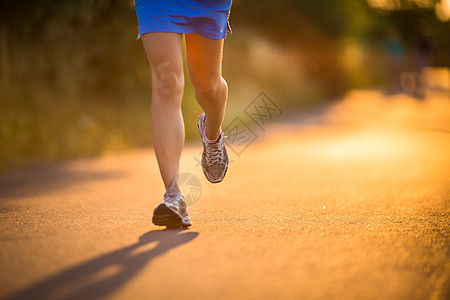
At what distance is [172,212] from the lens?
3.18 meters

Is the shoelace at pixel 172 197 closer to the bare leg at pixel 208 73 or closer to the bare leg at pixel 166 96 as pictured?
the bare leg at pixel 166 96

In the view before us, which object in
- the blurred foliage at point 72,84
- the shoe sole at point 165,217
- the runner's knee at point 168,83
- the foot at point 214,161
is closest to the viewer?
the shoe sole at point 165,217

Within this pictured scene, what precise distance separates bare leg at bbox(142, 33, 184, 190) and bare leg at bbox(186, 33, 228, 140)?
0.19m

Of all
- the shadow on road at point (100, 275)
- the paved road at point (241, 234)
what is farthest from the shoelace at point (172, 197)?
the shadow on road at point (100, 275)

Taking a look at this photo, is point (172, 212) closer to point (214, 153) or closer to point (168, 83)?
point (168, 83)

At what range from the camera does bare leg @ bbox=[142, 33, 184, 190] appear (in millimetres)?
3256

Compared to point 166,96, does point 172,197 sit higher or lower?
lower

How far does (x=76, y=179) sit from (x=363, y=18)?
72.5ft

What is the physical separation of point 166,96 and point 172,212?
2.25ft

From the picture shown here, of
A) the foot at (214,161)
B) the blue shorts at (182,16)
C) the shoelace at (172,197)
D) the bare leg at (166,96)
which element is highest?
the blue shorts at (182,16)

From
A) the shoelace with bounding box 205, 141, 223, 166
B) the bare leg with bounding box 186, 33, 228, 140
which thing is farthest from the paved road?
the bare leg with bounding box 186, 33, 228, 140

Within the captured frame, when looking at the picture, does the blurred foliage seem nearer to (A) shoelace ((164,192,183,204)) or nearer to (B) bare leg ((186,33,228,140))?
(B) bare leg ((186,33,228,140))

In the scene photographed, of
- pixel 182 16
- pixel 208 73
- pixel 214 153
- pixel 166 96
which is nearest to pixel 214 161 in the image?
pixel 214 153

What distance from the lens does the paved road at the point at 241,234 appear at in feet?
7.38
